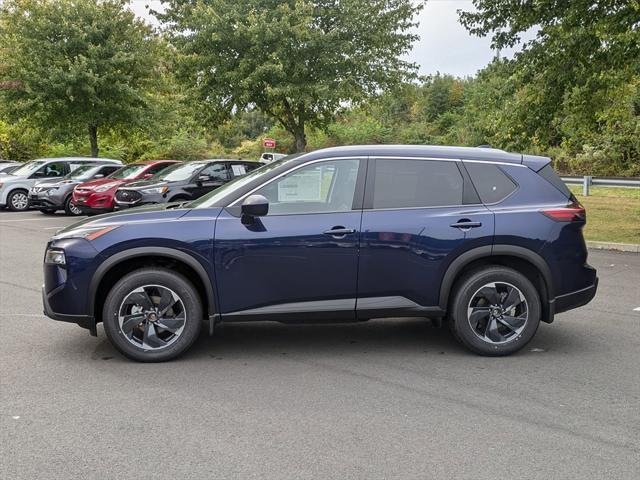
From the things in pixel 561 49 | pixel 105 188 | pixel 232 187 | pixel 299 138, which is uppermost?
pixel 561 49

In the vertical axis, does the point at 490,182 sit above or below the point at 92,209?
above

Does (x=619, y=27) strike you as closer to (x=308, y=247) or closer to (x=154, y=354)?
(x=308, y=247)

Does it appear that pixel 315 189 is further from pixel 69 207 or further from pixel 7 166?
pixel 7 166

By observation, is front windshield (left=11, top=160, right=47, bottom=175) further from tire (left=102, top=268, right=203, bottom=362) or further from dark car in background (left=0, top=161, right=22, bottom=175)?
tire (left=102, top=268, right=203, bottom=362)

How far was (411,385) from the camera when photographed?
455cm

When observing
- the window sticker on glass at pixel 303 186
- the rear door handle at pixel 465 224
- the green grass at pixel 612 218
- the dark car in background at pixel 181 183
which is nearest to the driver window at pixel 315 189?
the window sticker on glass at pixel 303 186

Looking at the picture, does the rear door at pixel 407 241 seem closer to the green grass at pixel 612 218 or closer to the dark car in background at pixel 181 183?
the green grass at pixel 612 218

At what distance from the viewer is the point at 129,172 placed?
17625 mm

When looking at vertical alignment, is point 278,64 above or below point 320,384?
above

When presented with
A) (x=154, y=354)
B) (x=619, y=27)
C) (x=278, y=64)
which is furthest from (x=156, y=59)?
(x=154, y=354)

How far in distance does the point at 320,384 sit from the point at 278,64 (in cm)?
1756

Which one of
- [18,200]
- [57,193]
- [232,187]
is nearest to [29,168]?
[18,200]

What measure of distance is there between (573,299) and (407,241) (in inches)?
59.3

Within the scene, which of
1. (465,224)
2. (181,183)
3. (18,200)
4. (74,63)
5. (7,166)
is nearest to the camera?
(465,224)
